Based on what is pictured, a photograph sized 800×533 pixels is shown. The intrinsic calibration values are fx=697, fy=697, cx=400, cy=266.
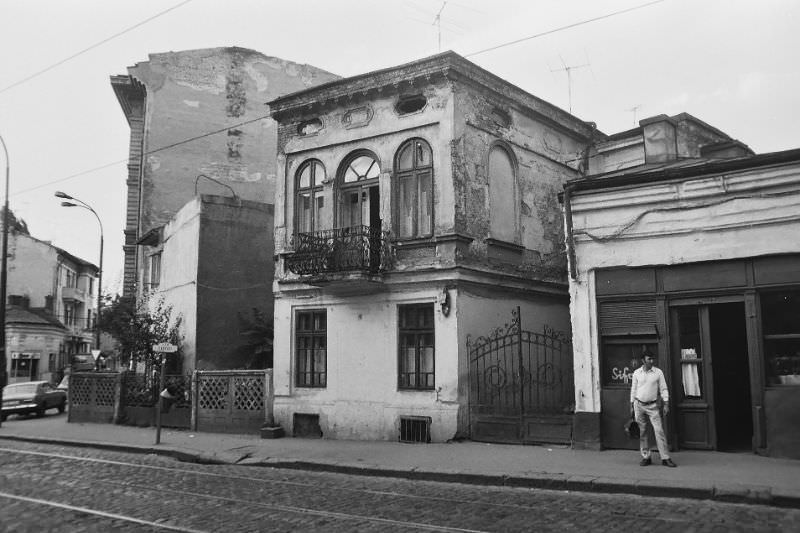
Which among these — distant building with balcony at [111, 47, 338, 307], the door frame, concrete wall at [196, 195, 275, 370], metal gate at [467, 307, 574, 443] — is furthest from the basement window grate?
distant building with balcony at [111, 47, 338, 307]

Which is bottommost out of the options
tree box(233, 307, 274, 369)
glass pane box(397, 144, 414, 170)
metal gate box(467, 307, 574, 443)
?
metal gate box(467, 307, 574, 443)

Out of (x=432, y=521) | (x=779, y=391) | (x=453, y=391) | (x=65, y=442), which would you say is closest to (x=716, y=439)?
(x=779, y=391)

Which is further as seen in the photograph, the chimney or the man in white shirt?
the chimney

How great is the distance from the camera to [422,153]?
16.7 m

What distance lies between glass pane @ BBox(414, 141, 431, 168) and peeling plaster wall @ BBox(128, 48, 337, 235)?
16788mm

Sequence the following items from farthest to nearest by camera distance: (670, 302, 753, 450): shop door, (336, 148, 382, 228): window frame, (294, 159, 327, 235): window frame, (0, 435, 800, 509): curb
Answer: (294, 159, 327, 235): window frame, (336, 148, 382, 228): window frame, (670, 302, 753, 450): shop door, (0, 435, 800, 509): curb

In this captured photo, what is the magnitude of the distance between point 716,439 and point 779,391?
1366 millimetres

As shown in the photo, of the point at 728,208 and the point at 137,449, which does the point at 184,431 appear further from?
the point at 728,208

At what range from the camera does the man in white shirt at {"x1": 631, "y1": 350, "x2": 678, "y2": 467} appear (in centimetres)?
1104

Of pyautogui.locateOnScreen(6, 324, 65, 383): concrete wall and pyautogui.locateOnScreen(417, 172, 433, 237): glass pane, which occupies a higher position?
pyautogui.locateOnScreen(417, 172, 433, 237): glass pane

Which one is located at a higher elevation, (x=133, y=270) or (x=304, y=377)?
(x=133, y=270)

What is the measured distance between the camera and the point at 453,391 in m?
15.2

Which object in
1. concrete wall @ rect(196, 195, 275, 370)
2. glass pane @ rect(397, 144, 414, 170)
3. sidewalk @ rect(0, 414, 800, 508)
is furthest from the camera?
concrete wall @ rect(196, 195, 275, 370)

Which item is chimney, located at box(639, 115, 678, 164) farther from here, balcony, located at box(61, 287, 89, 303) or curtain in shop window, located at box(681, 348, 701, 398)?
balcony, located at box(61, 287, 89, 303)
